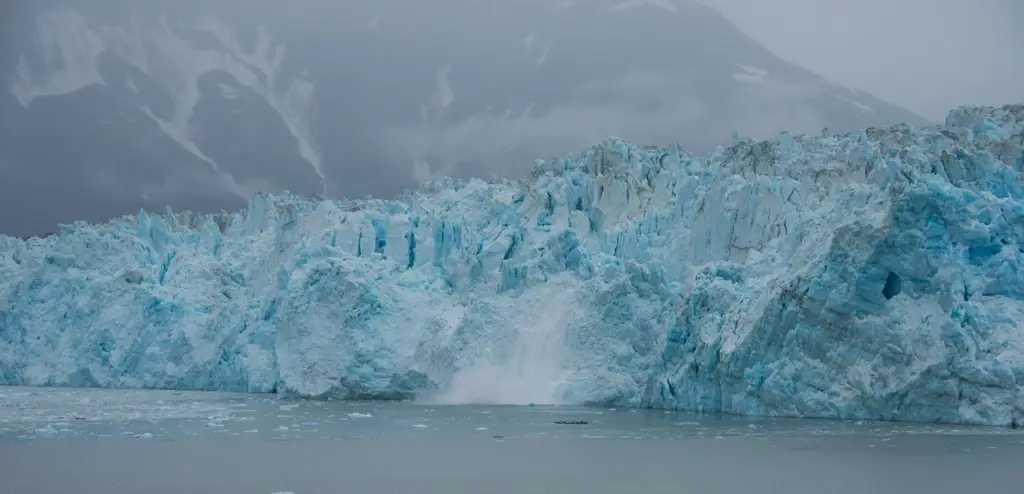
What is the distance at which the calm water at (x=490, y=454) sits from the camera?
922 centimetres

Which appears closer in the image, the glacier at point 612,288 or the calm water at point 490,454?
the calm water at point 490,454

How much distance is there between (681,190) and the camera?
2270cm

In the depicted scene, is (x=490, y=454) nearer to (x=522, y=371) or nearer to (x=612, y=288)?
(x=612, y=288)

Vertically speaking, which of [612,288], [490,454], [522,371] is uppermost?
[612,288]

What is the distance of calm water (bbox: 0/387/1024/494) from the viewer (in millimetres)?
9219

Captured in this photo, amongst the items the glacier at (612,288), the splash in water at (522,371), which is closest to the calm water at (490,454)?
the glacier at (612,288)

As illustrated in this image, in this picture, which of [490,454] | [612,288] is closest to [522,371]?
[612,288]

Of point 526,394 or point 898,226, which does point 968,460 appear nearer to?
point 898,226

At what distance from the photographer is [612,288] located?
18.6 m

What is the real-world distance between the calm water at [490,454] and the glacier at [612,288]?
3.22 feet

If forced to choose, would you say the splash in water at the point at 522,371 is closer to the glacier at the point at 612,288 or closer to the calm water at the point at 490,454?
the glacier at the point at 612,288

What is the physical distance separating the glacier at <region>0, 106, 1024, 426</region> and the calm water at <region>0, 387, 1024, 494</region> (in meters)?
0.98

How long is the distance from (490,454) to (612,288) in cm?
731

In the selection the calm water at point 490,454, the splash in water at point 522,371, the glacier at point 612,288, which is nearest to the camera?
the calm water at point 490,454
